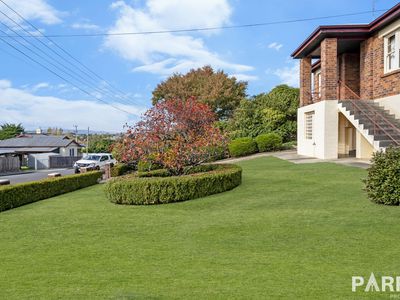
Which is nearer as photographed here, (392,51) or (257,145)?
(392,51)

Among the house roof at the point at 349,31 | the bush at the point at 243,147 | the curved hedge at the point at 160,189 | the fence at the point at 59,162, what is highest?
the house roof at the point at 349,31

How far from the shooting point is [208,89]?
45719mm

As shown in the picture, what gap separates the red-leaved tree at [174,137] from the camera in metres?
12.4

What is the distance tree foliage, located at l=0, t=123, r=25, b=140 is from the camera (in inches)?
2825

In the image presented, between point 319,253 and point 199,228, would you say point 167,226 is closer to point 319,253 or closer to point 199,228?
point 199,228

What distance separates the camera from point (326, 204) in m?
8.84

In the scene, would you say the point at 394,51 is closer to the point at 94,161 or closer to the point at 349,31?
the point at 349,31

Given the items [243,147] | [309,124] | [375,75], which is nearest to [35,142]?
[243,147]

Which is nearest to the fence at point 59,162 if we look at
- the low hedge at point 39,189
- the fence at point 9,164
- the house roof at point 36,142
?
the house roof at point 36,142

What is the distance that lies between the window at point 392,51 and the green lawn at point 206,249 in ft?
29.8

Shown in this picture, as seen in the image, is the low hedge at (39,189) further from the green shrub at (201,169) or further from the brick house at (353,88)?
the brick house at (353,88)

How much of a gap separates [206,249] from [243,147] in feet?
74.2

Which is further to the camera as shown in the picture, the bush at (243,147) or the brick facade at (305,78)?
the bush at (243,147)

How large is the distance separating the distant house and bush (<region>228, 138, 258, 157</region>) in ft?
104
